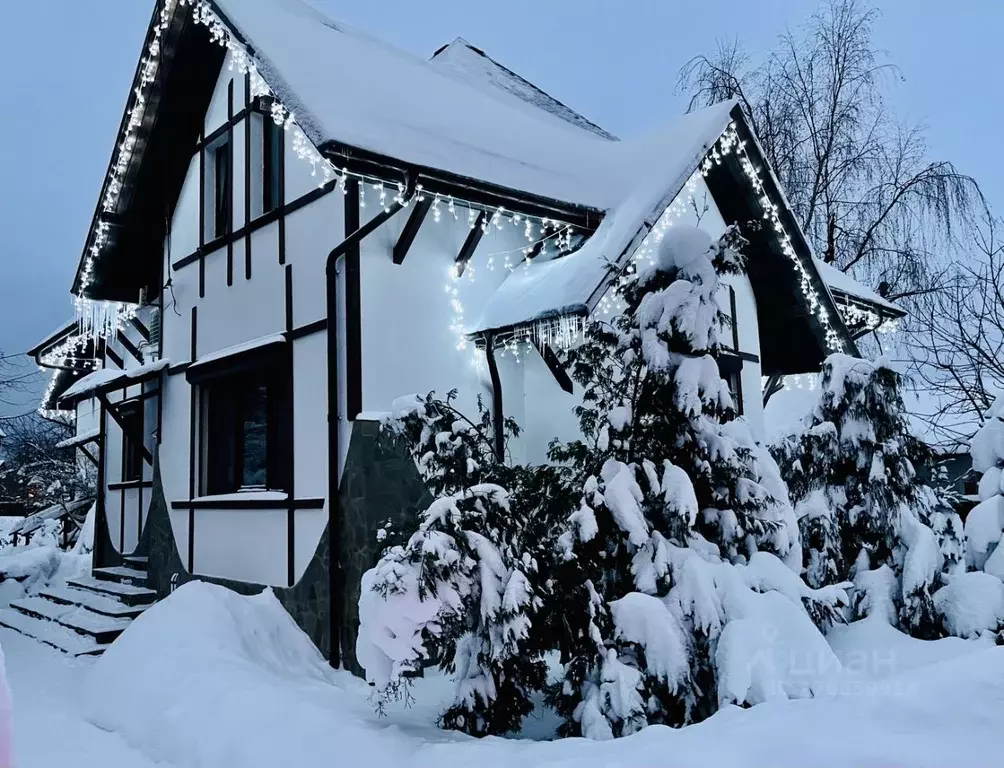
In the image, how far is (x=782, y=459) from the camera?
21.2 ft

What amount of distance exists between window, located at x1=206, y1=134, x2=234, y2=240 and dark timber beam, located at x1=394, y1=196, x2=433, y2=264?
8.32 ft

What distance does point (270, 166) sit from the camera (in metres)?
7.66

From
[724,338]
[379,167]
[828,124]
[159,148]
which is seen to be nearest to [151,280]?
[159,148]

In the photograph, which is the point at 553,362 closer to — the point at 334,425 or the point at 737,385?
the point at 334,425

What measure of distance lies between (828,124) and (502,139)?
734 cm

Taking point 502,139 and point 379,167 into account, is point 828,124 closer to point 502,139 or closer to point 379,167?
point 502,139

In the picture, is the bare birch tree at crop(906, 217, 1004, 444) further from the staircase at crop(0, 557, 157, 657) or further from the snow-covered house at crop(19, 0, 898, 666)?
the staircase at crop(0, 557, 157, 657)

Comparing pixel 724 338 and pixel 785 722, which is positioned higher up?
pixel 724 338

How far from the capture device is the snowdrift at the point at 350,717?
2711 millimetres

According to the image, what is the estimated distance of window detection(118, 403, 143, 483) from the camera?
34.3 ft

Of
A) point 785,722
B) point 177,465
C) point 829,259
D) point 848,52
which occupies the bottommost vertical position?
point 785,722

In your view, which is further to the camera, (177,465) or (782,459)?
(177,465)

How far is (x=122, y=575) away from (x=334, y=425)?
4.72 metres

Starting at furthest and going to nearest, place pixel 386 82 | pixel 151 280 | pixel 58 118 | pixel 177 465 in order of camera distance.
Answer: pixel 58 118 < pixel 151 280 < pixel 177 465 < pixel 386 82
